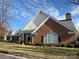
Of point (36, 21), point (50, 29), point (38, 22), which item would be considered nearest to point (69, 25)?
point (50, 29)

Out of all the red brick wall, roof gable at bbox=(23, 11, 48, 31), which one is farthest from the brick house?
roof gable at bbox=(23, 11, 48, 31)

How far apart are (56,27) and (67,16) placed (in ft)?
17.0

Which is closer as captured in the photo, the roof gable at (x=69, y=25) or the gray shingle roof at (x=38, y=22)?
the roof gable at (x=69, y=25)

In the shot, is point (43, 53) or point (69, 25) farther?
point (69, 25)

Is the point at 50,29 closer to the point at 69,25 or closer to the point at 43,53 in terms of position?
the point at 69,25

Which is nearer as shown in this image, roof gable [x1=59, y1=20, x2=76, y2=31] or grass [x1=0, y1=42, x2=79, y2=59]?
grass [x1=0, y1=42, x2=79, y2=59]

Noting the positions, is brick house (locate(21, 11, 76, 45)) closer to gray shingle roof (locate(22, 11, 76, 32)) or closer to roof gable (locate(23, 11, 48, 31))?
gray shingle roof (locate(22, 11, 76, 32))

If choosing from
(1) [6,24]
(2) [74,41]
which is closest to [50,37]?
(2) [74,41]

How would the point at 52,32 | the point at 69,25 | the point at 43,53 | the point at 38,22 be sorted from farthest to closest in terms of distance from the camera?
the point at 38,22 → the point at 69,25 → the point at 52,32 → the point at 43,53

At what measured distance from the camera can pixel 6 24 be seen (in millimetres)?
69875

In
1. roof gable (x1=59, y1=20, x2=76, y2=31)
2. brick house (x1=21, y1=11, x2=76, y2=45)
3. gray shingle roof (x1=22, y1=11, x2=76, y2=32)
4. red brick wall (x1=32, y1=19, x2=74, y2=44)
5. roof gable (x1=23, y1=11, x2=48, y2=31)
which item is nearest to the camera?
brick house (x1=21, y1=11, x2=76, y2=45)

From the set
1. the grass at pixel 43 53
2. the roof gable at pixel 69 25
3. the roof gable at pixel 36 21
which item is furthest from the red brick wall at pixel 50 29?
the grass at pixel 43 53

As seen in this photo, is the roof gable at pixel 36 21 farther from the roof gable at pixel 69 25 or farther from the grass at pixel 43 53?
the grass at pixel 43 53

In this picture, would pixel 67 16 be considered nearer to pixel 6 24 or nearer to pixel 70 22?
pixel 70 22
